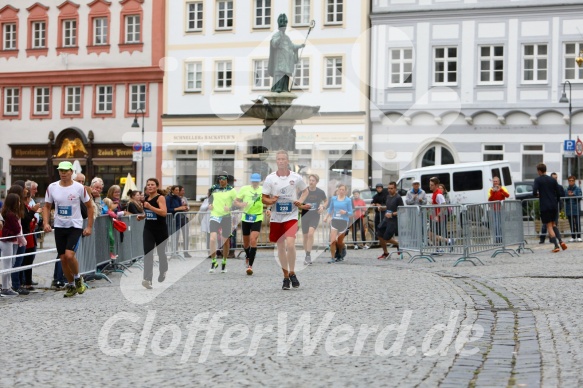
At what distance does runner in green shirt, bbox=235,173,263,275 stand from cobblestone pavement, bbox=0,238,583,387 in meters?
2.07

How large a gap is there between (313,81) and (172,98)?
7.36m

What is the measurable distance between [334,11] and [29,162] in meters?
17.8

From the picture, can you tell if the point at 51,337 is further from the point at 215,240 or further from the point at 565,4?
the point at 565,4

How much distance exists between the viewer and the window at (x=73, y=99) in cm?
5528

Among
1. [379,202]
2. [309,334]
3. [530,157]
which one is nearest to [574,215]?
[379,202]

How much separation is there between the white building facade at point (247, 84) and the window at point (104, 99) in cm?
340

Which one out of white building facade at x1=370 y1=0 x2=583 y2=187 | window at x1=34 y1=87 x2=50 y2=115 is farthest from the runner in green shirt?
window at x1=34 y1=87 x2=50 y2=115

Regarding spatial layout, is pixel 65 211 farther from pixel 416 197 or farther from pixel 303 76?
pixel 303 76

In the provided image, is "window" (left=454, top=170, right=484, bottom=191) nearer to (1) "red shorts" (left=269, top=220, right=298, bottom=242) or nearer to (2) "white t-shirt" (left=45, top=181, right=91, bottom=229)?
(1) "red shorts" (left=269, top=220, right=298, bottom=242)

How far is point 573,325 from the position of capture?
32.4 feet

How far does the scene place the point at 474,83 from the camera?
153 feet

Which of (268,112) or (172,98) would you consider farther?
(172,98)

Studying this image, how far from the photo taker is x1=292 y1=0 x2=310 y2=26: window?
5028 centimetres

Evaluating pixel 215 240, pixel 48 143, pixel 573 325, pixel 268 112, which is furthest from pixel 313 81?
pixel 573 325
